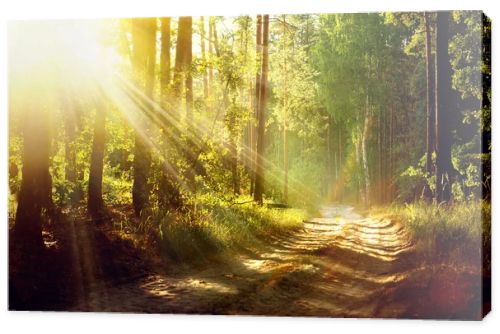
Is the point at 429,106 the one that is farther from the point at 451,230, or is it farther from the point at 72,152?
the point at 72,152

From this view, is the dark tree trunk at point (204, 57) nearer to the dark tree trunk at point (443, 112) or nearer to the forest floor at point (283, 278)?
the forest floor at point (283, 278)

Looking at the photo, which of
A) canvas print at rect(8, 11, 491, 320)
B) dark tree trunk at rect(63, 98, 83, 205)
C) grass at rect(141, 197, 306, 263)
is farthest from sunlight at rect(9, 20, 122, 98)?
grass at rect(141, 197, 306, 263)

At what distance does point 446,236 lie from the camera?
854 centimetres

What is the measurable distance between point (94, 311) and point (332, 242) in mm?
2852

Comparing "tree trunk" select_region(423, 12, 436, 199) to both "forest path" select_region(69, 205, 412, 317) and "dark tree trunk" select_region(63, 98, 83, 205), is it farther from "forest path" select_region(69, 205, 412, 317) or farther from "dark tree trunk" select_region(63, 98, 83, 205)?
"dark tree trunk" select_region(63, 98, 83, 205)

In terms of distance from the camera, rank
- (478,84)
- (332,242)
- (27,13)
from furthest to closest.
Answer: (27,13)
(332,242)
(478,84)

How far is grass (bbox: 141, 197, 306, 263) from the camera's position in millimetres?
9172

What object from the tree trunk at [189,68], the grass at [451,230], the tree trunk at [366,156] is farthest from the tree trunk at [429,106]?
the tree trunk at [189,68]

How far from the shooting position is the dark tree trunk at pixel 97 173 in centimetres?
933

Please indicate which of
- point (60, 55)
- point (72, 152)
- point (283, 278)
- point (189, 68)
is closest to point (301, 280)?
point (283, 278)

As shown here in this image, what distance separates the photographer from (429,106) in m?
8.55

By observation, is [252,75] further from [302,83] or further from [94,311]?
[94,311]

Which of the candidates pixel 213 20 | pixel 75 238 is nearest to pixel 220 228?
pixel 75 238

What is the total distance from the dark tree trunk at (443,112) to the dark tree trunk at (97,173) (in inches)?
150
